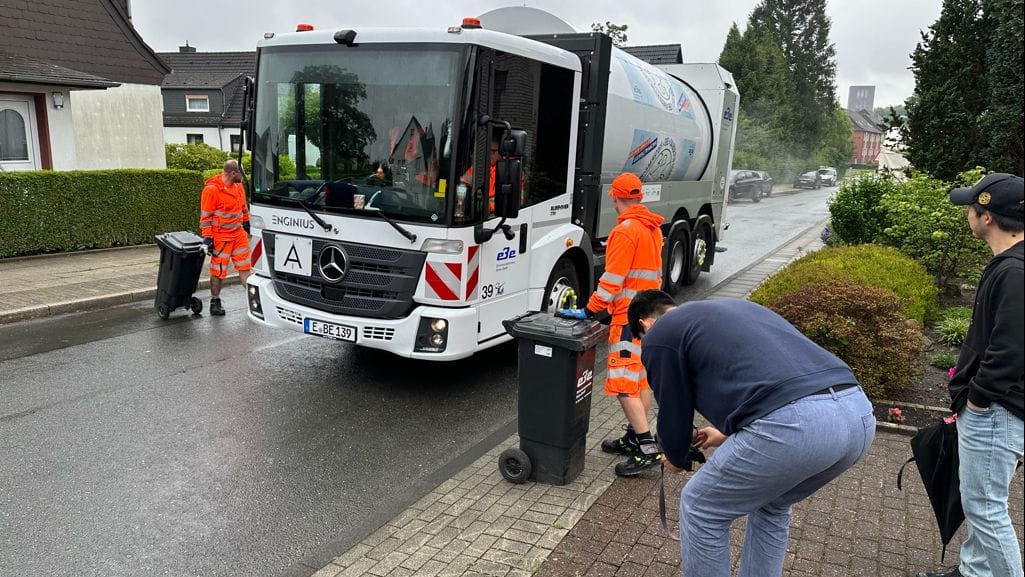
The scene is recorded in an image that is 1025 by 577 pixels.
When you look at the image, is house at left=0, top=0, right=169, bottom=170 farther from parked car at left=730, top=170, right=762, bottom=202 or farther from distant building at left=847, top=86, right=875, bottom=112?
distant building at left=847, top=86, right=875, bottom=112

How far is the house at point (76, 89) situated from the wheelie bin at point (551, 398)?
41.9ft

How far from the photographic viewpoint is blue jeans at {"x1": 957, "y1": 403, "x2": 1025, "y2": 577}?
9.66ft

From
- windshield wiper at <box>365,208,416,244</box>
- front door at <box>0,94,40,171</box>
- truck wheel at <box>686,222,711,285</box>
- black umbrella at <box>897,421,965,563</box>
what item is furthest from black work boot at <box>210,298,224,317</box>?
front door at <box>0,94,40,171</box>

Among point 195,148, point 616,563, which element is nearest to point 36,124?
point 195,148

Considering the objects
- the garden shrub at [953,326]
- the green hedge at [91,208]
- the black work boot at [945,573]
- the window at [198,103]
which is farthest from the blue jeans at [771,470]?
the window at [198,103]

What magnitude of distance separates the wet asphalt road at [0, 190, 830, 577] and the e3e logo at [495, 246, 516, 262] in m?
1.19

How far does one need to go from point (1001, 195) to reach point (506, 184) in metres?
3.30

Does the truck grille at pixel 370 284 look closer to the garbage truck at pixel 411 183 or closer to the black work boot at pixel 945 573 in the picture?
the garbage truck at pixel 411 183

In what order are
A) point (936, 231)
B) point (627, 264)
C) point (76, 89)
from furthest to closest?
point (76, 89) → point (936, 231) → point (627, 264)

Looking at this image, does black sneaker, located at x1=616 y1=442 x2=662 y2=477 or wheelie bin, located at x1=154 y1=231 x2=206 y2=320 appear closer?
black sneaker, located at x1=616 y1=442 x2=662 y2=477

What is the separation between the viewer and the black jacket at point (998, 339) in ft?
8.90

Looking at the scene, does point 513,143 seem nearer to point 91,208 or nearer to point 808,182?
point 91,208

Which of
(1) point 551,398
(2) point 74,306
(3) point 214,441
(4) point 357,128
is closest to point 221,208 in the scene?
(2) point 74,306

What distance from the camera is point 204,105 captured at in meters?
39.9
